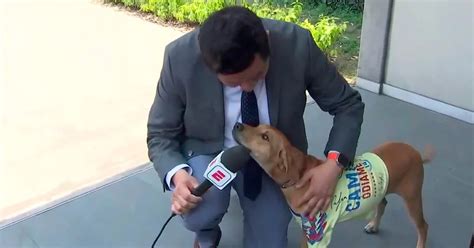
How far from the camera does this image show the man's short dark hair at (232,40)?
1690mm

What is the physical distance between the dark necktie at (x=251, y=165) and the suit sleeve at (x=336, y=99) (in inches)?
8.3

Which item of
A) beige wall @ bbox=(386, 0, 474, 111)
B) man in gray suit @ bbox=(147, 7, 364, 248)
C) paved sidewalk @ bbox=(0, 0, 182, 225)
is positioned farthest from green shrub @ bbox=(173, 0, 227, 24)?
man in gray suit @ bbox=(147, 7, 364, 248)

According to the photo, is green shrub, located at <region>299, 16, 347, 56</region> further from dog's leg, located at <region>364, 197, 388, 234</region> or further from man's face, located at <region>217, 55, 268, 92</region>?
man's face, located at <region>217, 55, 268, 92</region>

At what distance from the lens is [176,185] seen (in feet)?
6.64

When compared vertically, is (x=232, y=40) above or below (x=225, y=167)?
above

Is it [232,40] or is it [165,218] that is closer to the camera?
[232,40]

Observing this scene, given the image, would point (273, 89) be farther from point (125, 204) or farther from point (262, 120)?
point (125, 204)

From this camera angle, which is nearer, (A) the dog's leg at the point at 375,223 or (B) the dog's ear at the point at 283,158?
(B) the dog's ear at the point at 283,158

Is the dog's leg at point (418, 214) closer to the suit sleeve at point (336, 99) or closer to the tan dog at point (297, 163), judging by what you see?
the tan dog at point (297, 163)

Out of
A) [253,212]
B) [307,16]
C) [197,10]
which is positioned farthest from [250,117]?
[307,16]

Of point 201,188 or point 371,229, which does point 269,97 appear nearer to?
point 201,188

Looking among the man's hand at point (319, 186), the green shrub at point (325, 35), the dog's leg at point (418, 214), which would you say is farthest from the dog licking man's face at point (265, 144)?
the green shrub at point (325, 35)

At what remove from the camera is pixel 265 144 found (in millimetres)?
1929

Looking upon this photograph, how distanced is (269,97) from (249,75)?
0.27m
